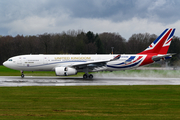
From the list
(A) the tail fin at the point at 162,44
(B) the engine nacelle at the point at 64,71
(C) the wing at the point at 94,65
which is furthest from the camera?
(A) the tail fin at the point at 162,44

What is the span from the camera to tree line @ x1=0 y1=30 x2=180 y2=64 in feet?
323

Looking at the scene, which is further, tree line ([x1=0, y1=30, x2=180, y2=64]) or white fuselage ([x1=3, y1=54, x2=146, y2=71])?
tree line ([x1=0, y1=30, x2=180, y2=64])

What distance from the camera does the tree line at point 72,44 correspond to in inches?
3878

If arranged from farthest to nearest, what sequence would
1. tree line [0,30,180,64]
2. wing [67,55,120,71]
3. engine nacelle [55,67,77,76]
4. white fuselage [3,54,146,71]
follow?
tree line [0,30,180,64] < white fuselage [3,54,146,71] < wing [67,55,120,71] < engine nacelle [55,67,77,76]

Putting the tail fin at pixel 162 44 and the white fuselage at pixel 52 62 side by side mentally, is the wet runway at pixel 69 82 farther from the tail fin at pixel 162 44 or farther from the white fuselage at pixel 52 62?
the tail fin at pixel 162 44

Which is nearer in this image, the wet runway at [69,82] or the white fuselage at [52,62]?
the wet runway at [69,82]
